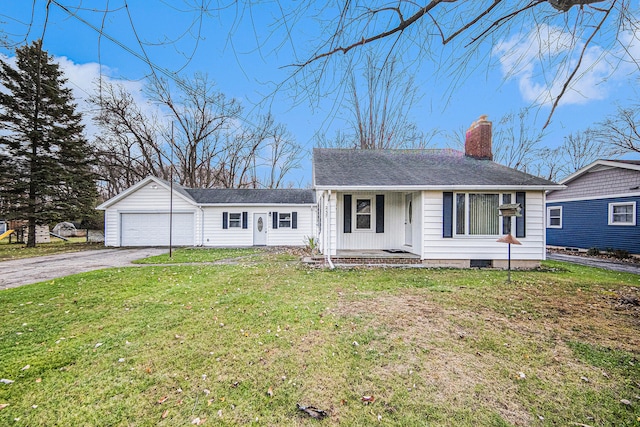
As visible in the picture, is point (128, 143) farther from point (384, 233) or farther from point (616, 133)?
point (616, 133)

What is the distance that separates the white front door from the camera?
9.90m

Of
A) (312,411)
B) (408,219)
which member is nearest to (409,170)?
(408,219)

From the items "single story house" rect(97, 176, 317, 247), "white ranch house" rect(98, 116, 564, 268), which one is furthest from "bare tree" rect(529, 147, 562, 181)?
"single story house" rect(97, 176, 317, 247)

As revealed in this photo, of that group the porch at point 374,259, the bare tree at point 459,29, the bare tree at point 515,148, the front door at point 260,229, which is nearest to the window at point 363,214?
the porch at point 374,259

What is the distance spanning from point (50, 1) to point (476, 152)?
42.7 ft

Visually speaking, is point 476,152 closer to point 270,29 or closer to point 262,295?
point 262,295

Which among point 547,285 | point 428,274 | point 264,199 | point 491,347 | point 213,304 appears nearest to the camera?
point 491,347

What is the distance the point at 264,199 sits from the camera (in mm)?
16578

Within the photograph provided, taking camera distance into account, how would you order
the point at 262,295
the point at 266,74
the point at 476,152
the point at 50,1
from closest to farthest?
the point at 50,1, the point at 266,74, the point at 262,295, the point at 476,152

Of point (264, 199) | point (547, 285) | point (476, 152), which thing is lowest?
point (547, 285)

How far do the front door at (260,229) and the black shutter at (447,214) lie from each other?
34.2 ft

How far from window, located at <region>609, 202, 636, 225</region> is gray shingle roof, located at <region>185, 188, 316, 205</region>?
46.1ft

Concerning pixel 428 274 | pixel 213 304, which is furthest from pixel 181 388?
pixel 428 274

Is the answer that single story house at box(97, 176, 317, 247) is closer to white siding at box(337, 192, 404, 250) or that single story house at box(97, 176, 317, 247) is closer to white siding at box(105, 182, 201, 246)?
white siding at box(105, 182, 201, 246)
